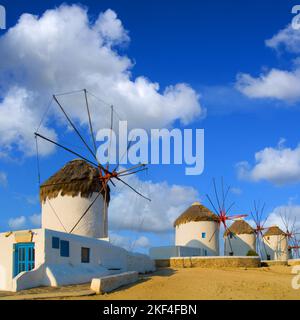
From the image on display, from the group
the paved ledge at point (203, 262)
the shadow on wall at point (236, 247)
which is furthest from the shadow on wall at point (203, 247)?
the shadow on wall at point (236, 247)

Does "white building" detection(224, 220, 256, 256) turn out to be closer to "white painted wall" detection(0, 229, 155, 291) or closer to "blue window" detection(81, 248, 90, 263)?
"white painted wall" detection(0, 229, 155, 291)

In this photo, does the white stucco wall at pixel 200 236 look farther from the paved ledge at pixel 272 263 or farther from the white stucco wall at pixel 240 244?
the white stucco wall at pixel 240 244

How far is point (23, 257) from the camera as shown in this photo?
850 inches

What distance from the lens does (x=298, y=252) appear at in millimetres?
77125

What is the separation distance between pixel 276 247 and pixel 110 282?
50015 millimetres

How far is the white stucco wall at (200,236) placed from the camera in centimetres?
4597

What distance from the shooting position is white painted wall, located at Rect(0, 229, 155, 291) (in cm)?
2014

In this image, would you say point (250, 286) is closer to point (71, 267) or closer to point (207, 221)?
point (71, 267)

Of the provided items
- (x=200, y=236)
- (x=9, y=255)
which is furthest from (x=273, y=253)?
(x=9, y=255)

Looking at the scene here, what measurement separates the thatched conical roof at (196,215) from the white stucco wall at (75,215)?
16384 mm

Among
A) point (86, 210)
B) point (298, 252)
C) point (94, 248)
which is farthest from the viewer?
point (298, 252)

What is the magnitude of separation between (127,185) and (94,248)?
721 cm

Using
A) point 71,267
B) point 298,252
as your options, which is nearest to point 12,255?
point 71,267

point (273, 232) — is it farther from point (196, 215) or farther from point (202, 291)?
point (202, 291)
